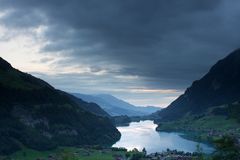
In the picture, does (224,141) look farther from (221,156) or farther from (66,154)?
(66,154)

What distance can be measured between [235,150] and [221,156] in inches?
95.3

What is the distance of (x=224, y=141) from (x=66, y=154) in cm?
2543

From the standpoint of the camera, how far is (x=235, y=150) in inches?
2692

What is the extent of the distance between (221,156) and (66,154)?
80.2 feet

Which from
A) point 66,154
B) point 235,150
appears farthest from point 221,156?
point 66,154

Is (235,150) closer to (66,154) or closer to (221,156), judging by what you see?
(221,156)

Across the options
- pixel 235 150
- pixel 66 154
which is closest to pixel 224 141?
pixel 235 150

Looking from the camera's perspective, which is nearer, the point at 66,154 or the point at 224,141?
the point at 66,154

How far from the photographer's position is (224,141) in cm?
6962

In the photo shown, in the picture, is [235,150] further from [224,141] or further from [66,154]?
[66,154]

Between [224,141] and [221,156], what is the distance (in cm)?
265

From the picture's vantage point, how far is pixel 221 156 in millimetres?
68375

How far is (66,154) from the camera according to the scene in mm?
65312
